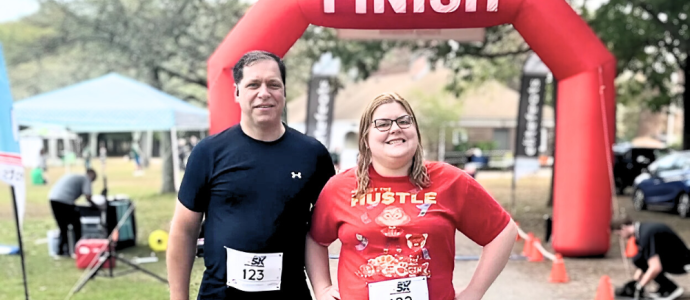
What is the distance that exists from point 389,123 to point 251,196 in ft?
1.82

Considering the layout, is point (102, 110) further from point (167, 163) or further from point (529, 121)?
point (167, 163)

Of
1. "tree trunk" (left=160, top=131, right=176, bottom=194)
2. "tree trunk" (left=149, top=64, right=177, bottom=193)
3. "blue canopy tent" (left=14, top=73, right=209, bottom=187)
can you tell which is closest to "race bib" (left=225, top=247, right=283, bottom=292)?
"blue canopy tent" (left=14, top=73, right=209, bottom=187)

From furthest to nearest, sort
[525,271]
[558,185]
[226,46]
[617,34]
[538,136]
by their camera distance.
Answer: [538,136], [617,34], [525,271], [558,185], [226,46]

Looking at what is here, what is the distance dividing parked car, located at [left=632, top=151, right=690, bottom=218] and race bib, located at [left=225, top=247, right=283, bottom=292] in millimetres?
12822

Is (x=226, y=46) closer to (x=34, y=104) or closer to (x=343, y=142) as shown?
(x=34, y=104)

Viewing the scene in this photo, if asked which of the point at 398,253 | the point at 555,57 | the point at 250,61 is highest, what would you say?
the point at 555,57

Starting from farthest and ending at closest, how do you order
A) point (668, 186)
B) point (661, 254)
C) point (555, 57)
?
point (668, 186) → point (661, 254) → point (555, 57)

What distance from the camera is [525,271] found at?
7.37 m

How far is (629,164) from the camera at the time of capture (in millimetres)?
19125

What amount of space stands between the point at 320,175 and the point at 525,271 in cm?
561

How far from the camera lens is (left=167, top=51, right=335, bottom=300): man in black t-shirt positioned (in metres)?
2.26

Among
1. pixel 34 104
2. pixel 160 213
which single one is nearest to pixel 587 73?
pixel 34 104

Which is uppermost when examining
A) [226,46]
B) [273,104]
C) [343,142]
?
[226,46]

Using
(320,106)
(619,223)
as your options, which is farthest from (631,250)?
(320,106)
